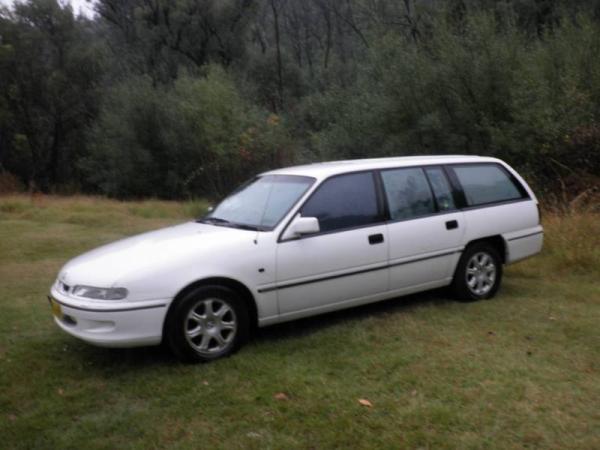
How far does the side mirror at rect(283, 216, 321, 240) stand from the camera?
5.34 meters

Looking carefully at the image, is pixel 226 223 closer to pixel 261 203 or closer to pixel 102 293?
pixel 261 203

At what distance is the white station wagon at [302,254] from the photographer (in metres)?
4.88

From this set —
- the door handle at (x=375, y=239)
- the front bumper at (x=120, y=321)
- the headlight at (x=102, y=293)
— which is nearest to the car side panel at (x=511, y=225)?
the door handle at (x=375, y=239)

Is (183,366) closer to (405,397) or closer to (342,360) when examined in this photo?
(342,360)

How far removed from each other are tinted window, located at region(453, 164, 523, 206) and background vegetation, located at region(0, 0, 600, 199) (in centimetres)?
615

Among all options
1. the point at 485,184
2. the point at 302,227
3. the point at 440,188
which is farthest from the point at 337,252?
the point at 485,184

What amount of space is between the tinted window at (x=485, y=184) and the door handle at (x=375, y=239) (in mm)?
1325

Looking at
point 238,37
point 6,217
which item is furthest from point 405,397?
point 238,37

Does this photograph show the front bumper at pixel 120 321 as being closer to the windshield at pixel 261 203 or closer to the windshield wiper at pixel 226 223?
the windshield wiper at pixel 226 223

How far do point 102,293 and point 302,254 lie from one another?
5.31 feet

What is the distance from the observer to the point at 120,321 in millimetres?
4730

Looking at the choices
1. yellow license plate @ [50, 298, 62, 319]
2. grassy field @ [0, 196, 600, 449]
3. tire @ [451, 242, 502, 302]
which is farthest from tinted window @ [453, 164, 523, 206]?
yellow license plate @ [50, 298, 62, 319]

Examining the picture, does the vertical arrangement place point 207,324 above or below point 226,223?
below

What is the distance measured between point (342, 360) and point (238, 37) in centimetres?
3189
